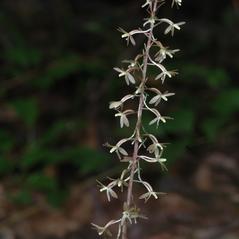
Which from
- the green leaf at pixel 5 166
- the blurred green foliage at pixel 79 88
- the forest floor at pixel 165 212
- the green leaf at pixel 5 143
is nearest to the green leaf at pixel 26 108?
the blurred green foliage at pixel 79 88

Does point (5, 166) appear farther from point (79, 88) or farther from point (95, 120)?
point (79, 88)

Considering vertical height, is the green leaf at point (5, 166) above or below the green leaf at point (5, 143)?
below

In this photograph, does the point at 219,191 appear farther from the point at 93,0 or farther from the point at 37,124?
the point at 93,0

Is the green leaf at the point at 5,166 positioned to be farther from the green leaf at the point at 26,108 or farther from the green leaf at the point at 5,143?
the green leaf at the point at 26,108

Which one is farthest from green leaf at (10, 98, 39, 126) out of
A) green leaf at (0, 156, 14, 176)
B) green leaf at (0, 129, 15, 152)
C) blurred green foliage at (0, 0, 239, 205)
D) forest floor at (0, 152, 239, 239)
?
forest floor at (0, 152, 239, 239)

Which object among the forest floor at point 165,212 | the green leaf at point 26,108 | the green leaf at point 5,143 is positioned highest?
the green leaf at point 26,108

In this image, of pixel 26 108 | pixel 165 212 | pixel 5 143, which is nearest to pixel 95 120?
pixel 26 108
